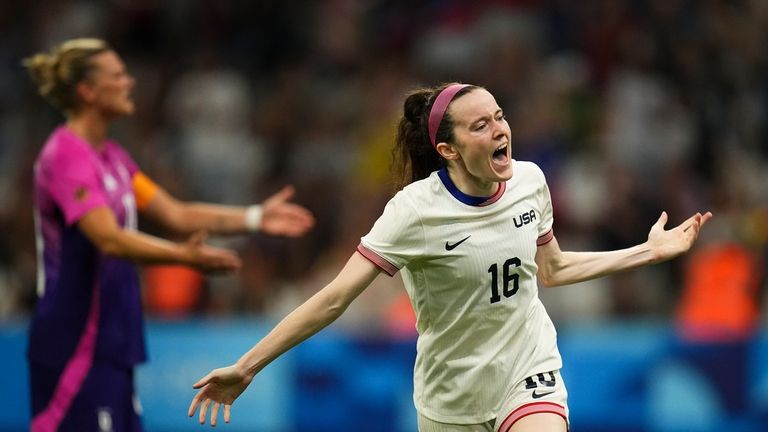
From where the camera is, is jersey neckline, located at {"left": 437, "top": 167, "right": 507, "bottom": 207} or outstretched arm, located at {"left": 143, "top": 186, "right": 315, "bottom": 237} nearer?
jersey neckline, located at {"left": 437, "top": 167, "right": 507, "bottom": 207}

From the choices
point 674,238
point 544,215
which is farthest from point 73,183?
point 674,238

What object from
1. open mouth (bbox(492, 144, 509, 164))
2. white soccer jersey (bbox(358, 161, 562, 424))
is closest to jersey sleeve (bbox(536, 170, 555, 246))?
white soccer jersey (bbox(358, 161, 562, 424))

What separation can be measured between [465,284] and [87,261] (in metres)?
1.95

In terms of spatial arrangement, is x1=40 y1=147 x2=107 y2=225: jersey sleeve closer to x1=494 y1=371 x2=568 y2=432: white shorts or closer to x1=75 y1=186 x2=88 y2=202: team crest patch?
x1=75 y1=186 x2=88 y2=202: team crest patch

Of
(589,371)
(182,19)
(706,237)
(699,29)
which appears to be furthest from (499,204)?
(182,19)

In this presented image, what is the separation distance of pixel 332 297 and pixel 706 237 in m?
6.22

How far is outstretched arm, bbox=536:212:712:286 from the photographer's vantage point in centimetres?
586

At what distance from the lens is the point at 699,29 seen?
40.9 ft

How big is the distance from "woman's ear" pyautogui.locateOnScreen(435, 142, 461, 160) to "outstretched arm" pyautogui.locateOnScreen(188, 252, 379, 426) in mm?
590

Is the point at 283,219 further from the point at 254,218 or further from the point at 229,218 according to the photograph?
the point at 229,218

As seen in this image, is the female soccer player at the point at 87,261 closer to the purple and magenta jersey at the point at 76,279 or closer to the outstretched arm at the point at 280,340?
the purple and magenta jersey at the point at 76,279

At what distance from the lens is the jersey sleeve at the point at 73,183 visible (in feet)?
21.1

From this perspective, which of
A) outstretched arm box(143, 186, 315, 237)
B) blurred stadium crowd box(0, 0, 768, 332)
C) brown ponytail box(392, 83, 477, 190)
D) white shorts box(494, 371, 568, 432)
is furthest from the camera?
blurred stadium crowd box(0, 0, 768, 332)

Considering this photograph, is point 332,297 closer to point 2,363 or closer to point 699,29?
point 2,363
